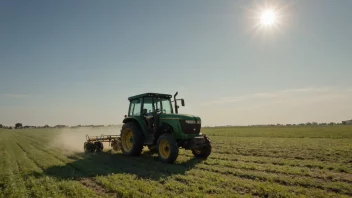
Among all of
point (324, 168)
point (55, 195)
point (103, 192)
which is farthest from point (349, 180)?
point (55, 195)

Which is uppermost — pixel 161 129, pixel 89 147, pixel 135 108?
pixel 135 108

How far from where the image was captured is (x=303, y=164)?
9156 millimetres

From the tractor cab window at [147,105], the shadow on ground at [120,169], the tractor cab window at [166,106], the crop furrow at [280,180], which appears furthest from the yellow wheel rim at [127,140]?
the crop furrow at [280,180]

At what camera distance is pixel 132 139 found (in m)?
11.6

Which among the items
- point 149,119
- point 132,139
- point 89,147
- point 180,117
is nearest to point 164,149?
point 180,117

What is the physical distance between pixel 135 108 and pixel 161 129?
85.5 inches

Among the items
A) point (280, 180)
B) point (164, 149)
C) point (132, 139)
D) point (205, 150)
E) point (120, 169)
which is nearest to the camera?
point (280, 180)

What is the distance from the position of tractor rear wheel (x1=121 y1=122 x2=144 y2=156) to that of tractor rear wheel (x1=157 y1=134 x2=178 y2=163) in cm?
163

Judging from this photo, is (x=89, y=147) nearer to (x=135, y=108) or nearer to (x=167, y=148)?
(x=135, y=108)

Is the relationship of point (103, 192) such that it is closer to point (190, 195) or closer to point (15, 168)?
point (190, 195)

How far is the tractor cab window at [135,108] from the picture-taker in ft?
37.6

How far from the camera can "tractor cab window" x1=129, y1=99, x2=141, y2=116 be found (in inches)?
451

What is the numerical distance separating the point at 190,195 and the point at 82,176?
391 centimetres

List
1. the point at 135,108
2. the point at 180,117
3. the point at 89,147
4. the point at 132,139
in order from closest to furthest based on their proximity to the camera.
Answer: the point at 180,117 < the point at 132,139 < the point at 135,108 < the point at 89,147
